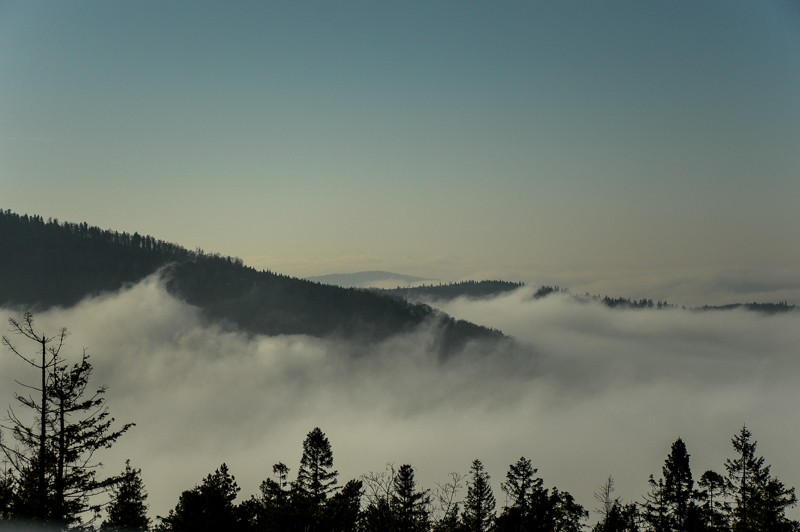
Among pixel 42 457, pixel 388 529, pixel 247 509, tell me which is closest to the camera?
pixel 42 457

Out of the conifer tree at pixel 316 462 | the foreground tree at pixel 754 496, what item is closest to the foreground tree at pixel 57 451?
the conifer tree at pixel 316 462

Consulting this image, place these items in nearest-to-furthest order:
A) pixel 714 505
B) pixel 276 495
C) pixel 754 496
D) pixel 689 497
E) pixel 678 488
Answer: pixel 754 496 → pixel 276 495 → pixel 689 497 → pixel 678 488 → pixel 714 505

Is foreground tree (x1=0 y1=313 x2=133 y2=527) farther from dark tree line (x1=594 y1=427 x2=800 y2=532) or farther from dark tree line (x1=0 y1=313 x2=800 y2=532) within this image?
dark tree line (x1=594 y1=427 x2=800 y2=532)

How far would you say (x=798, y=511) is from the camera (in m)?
134

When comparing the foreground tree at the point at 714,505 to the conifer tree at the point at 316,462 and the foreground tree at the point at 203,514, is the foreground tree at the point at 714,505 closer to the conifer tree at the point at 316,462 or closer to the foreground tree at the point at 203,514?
the conifer tree at the point at 316,462

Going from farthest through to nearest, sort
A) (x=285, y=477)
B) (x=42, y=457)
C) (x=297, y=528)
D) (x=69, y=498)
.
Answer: (x=285, y=477), (x=297, y=528), (x=69, y=498), (x=42, y=457)

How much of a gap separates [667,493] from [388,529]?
28.4 metres

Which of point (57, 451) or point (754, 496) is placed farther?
point (754, 496)

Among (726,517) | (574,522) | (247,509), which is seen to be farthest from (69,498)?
(726,517)

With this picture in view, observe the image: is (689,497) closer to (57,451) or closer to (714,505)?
(714,505)

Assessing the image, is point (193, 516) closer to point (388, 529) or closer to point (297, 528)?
point (297, 528)

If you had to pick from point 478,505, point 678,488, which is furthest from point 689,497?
point 478,505

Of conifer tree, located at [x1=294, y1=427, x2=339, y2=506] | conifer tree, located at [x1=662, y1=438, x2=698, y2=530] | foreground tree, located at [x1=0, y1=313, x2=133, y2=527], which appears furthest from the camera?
conifer tree, located at [x1=294, y1=427, x2=339, y2=506]

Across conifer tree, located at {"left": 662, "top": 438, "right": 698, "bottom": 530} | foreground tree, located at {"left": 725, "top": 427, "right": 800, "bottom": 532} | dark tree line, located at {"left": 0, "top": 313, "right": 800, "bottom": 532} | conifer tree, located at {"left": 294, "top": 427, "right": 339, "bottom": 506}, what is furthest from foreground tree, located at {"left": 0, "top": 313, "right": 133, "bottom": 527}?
conifer tree, located at {"left": 662, "top": 438, "right": 698, "bottom": 530}
